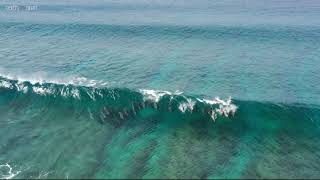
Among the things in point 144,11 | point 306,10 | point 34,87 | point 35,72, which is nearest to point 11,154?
point 34,87

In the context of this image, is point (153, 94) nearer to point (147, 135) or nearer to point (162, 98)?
point (162, 98)

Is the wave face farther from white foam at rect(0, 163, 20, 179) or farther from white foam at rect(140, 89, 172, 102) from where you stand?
white foam at rect(140, 89, 172, 102)

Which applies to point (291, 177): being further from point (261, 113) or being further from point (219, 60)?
point (219, 60)

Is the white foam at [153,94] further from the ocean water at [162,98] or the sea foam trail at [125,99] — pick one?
the ocean water at [162,98]

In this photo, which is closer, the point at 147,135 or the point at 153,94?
the point at 147,135

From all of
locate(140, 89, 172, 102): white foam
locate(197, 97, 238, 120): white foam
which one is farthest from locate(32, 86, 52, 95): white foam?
locate(197, 97, 238, 120): white foam

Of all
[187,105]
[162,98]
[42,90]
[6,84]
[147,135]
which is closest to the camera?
[147,135]

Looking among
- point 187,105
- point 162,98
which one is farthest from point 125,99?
point 187,105
